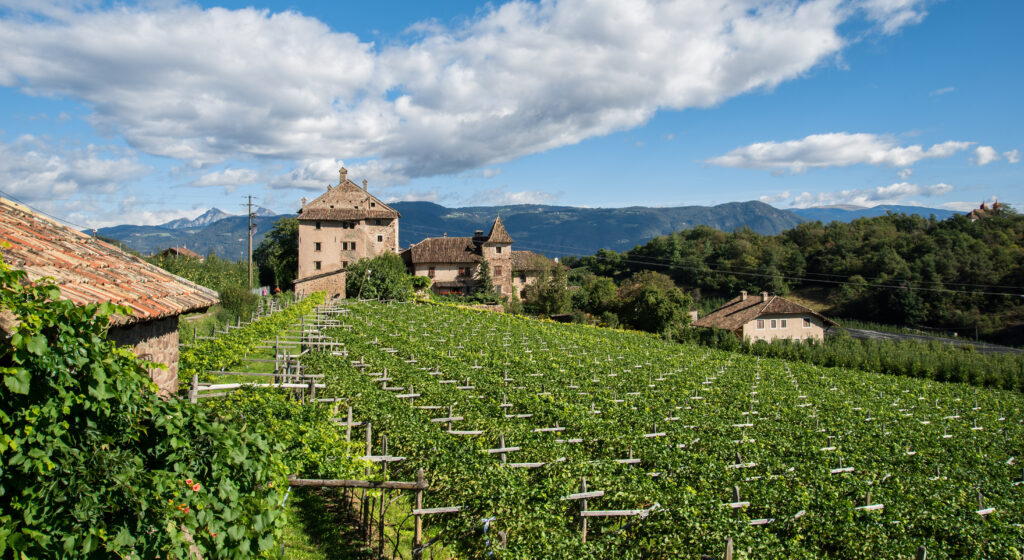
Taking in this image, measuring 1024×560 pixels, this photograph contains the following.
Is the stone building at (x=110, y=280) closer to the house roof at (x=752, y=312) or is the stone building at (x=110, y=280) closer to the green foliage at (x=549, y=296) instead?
the green foliage at (x=549, y=296)

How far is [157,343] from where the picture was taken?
894 cm

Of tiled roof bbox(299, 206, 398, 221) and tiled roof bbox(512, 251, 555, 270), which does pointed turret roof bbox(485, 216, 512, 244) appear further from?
tiled roof bbox(299, 206, 398, 221)

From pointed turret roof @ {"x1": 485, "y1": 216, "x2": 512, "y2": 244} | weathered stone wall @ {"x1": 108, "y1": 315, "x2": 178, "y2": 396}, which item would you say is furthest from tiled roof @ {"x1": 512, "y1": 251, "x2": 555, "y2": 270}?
weathered stone wall @ {"x1": 108, "y1": 315, "x2": 178, "y2": 396}

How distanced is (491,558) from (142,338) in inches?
245

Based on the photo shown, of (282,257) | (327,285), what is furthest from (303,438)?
(282,257)

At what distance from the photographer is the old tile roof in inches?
2270

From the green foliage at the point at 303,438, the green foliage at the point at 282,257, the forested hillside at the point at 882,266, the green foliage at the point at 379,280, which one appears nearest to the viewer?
the green foliage at the point at 303,438

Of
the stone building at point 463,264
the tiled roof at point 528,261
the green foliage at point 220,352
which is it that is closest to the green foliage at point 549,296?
the stone building at point 463,264

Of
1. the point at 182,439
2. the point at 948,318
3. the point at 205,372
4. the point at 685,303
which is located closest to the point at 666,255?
the point at 948,318

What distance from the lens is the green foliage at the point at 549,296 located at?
5272 centimetres

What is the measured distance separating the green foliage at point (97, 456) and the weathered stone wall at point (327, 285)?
48934mm

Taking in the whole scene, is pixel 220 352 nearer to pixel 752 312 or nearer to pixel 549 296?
pixel 549 296

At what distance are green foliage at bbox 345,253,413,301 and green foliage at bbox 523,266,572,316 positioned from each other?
12087 millimetres

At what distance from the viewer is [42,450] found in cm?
350
